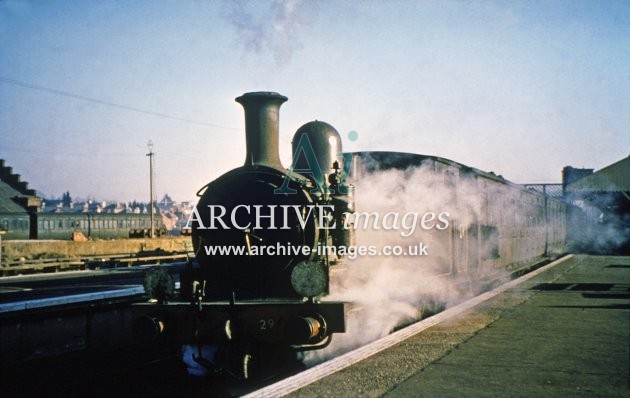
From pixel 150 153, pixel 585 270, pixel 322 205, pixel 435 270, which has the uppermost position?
pixel 150 153

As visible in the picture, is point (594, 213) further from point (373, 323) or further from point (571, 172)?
point (373, 323)

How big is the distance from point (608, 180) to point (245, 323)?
155 ft

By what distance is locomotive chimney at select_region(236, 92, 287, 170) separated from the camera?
23.5ft

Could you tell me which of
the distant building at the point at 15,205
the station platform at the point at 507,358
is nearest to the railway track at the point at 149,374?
the station platform at the point at 507,358

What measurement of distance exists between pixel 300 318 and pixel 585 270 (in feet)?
56.4

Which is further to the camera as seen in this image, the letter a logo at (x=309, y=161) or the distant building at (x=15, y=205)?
the distant building at (x=15, y=205)

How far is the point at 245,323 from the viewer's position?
20.5 ft

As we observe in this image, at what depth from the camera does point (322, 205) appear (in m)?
6.91

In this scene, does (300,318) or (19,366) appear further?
(19,366)

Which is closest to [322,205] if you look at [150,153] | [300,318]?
[300,318]

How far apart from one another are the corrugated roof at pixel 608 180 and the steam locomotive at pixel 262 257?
4329 cm

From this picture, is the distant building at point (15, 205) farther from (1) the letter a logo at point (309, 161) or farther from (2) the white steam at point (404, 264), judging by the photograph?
(1) the letter a logo at point (309, 161)

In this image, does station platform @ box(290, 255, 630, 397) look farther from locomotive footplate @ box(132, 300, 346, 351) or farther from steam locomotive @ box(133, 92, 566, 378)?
steam locomotive @ box(133, 92, 566, 378)

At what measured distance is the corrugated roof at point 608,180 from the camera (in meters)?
45.7
